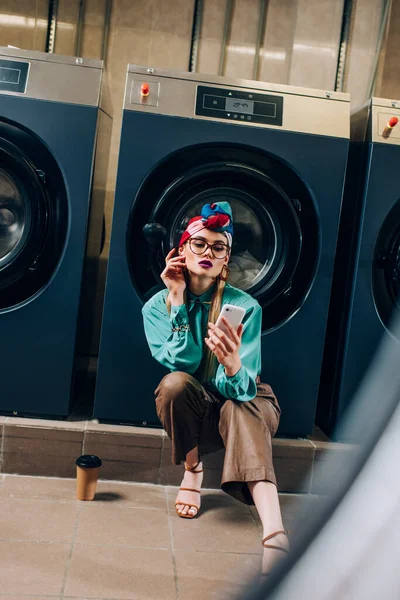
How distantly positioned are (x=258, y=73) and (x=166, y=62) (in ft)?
1.41

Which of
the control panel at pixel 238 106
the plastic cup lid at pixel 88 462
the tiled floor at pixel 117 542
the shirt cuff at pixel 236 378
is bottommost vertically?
the tiled floor at pixel 117 542

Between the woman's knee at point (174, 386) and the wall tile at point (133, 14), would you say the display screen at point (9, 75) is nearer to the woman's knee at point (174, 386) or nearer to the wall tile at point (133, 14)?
the wall tile at point (133, 14)

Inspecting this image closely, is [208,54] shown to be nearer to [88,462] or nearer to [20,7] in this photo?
[20,7]

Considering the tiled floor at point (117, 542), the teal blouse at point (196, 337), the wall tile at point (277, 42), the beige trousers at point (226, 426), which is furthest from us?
the wall tile at point (277, 42)

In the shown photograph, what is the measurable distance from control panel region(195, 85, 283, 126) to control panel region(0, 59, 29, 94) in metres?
0.56

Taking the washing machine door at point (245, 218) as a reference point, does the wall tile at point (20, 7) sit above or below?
above

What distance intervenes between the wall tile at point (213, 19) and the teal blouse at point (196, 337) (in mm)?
1497

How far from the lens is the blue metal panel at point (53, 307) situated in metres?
2.06

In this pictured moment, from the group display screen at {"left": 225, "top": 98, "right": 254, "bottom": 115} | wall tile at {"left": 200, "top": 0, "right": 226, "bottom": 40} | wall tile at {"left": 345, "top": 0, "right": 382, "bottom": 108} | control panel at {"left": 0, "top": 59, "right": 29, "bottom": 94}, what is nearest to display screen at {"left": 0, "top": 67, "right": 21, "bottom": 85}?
control panel at {"left": 0, "top": 59, "right": 29, "bottom": 94}

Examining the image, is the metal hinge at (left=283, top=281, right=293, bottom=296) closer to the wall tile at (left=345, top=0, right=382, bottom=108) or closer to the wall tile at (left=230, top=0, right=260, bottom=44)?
the wall tile at (left=345, top=0, right=382, bottom=108)

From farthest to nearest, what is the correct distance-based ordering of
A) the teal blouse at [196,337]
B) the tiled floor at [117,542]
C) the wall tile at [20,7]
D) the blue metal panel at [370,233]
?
the wall tile at [20,7] < the blue metal panel at [370,233] < the teal blouse at [196,337] < the tiled floor at [117,542]

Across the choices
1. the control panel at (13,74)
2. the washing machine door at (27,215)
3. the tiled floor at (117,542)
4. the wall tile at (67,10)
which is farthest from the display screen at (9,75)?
the tiled floor at (117,542)

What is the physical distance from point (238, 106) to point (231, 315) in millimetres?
794

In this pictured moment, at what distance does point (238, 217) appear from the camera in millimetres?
2145
